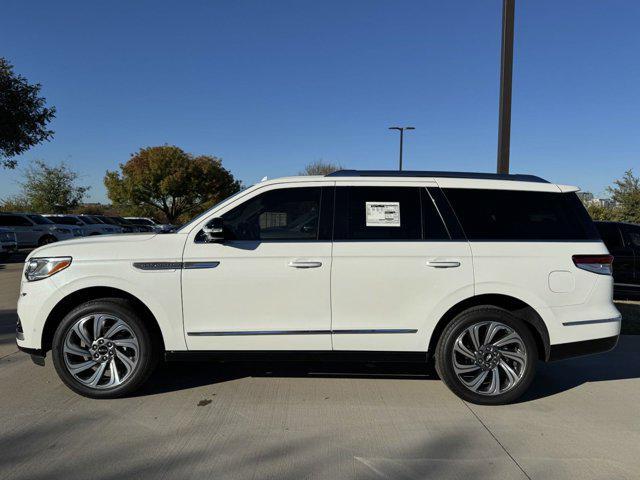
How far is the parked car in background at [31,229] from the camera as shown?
19266 mm

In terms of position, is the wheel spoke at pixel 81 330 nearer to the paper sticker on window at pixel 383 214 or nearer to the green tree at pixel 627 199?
the paper sticker on window at pixel 383 214

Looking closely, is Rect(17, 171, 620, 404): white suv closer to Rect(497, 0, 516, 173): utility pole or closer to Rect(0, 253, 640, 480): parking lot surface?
Rect(0, 253, 640, 480): parking lot surface

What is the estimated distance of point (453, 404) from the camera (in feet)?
13.9

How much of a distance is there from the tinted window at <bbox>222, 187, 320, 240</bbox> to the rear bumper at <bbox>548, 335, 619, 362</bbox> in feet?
7.45

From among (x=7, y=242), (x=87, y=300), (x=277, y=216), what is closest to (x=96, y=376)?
(x=87, y=300)

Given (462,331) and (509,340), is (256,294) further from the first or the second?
(509,340)

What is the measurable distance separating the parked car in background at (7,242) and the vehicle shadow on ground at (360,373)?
13.6 metres

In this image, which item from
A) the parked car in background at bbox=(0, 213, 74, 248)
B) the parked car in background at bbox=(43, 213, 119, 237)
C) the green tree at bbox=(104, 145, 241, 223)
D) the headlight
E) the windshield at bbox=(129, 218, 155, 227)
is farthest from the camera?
the green tree at bbox=(104, 145, 241, 223)

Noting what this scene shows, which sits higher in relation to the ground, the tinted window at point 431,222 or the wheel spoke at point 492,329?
the tinted window at point 431,222

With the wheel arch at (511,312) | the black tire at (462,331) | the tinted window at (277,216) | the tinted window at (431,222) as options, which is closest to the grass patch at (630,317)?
the wheel arch at (511,312)

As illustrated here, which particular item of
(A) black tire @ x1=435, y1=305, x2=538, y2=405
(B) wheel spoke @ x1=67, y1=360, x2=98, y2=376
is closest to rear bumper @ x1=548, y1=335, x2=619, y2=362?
(A) black tire @ x1=435, y1=305, x2=538, y2=405

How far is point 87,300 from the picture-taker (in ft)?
14.0

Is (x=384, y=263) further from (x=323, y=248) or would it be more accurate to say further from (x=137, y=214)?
(x=137, y=214)

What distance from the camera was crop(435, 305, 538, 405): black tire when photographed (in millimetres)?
4148
